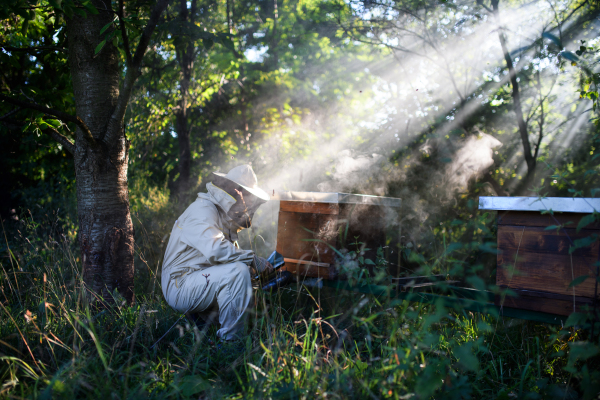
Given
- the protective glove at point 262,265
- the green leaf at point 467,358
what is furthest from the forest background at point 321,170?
the protective glove at point 262,265

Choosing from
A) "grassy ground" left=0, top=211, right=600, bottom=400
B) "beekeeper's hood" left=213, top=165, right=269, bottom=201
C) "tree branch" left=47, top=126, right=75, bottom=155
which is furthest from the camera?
"beekeeper's hood" left=213, top=165, right=269, bottom=201

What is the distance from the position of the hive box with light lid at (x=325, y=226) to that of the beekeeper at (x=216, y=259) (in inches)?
13.7

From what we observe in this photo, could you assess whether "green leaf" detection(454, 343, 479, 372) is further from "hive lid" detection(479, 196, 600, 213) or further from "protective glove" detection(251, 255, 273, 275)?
"protective glove" detection(251, 255, 273, 275)

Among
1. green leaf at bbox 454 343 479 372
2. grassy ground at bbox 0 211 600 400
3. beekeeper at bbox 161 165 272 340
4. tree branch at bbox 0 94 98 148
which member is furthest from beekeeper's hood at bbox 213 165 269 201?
green leaf at bbox 454 343 479 372

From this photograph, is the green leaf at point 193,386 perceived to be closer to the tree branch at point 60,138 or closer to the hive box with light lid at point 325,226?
the hive box with light lid at point 325,226

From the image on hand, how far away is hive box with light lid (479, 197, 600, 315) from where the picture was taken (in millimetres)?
2086

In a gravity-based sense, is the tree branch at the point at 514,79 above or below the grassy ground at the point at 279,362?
above

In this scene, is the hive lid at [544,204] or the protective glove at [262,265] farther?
the protective glove at [262,265]

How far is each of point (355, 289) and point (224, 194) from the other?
132 centimetres

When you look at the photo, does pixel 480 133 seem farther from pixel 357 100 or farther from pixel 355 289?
pixel 357 100

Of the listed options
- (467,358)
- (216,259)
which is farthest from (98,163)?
(467,358)

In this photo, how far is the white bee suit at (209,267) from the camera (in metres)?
2.74

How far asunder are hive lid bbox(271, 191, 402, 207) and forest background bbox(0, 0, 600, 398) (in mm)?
442

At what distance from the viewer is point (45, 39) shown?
14.9 ft
